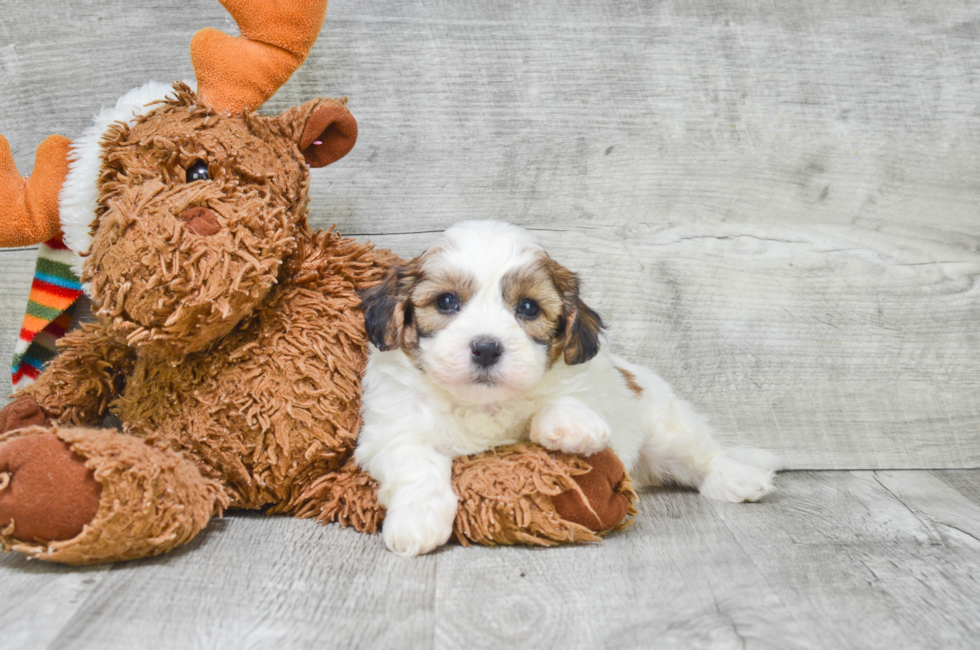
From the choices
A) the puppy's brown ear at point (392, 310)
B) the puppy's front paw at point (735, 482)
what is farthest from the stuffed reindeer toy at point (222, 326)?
the puppy's front paw at point (735, 482)

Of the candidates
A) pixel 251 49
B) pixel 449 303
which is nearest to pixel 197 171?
pixel 251 49

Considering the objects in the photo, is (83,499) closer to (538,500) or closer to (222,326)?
(222,326)

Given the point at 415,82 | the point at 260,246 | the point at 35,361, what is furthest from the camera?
the point at 415,82

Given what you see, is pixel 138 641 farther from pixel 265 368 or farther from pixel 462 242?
pixel 462 242

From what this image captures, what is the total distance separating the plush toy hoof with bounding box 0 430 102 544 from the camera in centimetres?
145

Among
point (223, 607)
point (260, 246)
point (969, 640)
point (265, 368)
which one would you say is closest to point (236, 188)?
point (260, 246)

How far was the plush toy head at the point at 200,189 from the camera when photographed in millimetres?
1676

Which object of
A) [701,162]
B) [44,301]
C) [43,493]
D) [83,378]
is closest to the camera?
[43,493]

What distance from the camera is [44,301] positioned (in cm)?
219

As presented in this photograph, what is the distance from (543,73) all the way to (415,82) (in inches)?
15.5

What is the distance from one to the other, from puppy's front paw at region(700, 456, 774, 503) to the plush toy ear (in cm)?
133

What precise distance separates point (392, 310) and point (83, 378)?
0.84 m

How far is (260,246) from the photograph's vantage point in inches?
70.2

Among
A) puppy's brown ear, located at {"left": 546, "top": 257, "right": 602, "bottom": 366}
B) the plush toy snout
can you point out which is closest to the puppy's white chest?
puppy's brown ear, located at {"left": 546, "top": 257, "right": 602, "bottom": 366}
